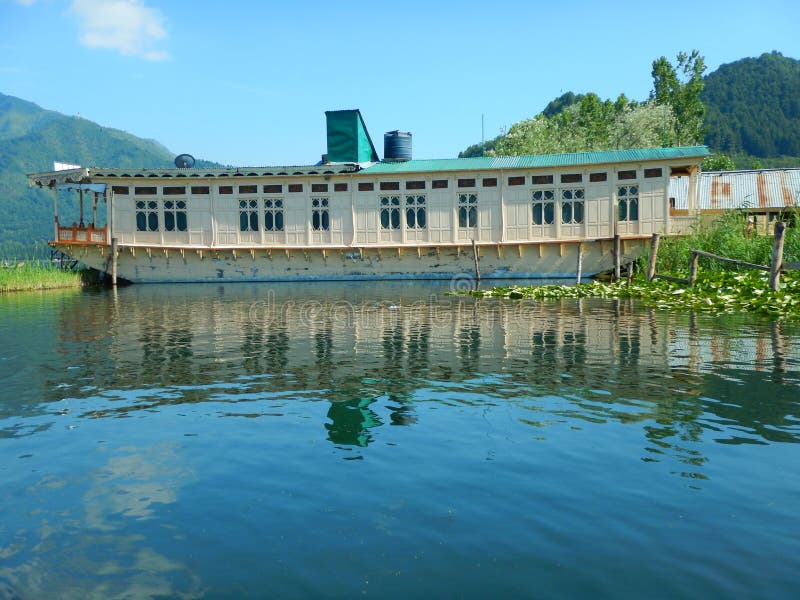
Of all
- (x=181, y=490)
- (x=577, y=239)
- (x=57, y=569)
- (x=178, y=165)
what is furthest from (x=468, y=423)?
(x=178, y=165)

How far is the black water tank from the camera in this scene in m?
38.2

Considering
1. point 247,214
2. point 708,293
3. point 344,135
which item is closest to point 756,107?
point 344,135

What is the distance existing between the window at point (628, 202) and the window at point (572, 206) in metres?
1.80

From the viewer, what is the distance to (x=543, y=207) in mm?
34500

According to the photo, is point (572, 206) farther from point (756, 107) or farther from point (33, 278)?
point (756, 107)

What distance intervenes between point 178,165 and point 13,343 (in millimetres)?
25738

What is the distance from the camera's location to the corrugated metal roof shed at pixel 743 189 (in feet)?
131

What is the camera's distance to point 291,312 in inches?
849

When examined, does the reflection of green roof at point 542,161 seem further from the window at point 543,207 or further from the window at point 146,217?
the window at point 146,217

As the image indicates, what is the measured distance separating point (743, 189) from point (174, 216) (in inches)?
1251

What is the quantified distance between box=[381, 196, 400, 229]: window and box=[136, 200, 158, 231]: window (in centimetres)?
1194

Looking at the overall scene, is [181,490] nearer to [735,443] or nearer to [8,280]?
[735,443]

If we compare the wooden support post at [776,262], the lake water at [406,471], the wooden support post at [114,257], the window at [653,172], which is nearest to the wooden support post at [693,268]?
the wooden support post at [776,262]

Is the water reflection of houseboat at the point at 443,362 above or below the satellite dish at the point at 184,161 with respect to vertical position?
below
